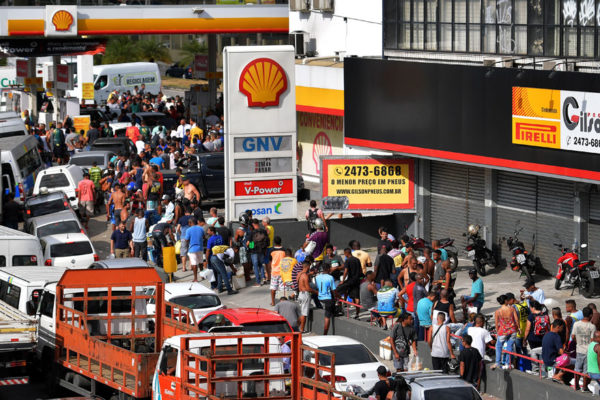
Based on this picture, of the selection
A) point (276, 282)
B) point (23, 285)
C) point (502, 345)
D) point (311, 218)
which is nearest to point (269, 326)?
point (502, 345)

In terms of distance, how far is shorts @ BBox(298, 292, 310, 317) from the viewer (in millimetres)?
23839

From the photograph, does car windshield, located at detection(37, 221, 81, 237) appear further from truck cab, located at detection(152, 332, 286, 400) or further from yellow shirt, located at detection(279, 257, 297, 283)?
truck cab, located at detection(152, 332, 286, 400)

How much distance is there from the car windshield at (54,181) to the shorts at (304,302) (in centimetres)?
1398

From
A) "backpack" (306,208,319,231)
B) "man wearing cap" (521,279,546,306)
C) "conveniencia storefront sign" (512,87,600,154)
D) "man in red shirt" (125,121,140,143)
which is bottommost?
"man wearing cap" (521,279,546,306)

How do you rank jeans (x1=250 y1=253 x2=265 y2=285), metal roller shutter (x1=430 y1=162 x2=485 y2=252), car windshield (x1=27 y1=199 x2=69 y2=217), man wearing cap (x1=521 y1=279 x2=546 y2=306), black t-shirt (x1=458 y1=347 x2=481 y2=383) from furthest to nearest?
1. car windshield (x1=27 y1=199 x2=69 y2=217)
2. metal roller shutter (x1=430 y1=162 x2=485 y2=252)
3. jeans (x1=250 y1=253 x2=265 y2=285)
4. man wearing cap (x1=521 y1=279 x2=546 y2=306)
5. black t-shirt (x1=458 y1=347 x2=481 y2=383)

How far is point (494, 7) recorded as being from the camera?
1129 inches

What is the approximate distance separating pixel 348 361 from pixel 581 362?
135 inches

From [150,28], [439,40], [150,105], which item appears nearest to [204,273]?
[439,40]

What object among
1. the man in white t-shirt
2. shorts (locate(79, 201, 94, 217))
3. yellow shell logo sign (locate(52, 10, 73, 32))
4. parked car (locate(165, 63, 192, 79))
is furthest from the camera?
parked car (locate(165, 63, 192, 79))

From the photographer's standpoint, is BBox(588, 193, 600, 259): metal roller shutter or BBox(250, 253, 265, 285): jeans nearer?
BBox(588, 193, 600, 259): metal roller shutter

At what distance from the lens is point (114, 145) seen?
42.6 meters

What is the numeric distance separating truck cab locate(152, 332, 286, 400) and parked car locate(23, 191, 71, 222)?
16.2m

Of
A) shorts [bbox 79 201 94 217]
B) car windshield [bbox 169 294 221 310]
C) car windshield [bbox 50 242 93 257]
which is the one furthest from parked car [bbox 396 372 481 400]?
shorts [bbox 79 201 94 217]

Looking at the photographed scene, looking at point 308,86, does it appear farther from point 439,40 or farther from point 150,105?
point 150,105
